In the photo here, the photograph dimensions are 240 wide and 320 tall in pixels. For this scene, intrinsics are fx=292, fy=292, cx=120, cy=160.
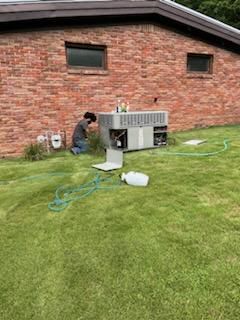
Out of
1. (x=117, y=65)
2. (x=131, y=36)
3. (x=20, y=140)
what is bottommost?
(x=20, y=140)

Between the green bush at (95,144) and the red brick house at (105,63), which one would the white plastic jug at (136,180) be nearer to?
the green bush at (95,144)

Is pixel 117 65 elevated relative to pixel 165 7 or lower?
lower

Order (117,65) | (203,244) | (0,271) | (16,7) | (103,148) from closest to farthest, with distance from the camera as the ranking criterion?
(0,271), (203,244), (16,7), (103,148), (117,65)

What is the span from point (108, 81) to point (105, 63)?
439mm

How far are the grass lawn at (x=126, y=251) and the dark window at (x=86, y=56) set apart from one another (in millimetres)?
3503

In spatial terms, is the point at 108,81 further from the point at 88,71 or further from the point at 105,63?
the point at 88,71

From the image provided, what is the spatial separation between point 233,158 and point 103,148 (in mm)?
2610

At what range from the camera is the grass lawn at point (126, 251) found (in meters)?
1.90

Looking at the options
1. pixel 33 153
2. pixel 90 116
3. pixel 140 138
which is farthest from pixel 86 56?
pixel 33 153

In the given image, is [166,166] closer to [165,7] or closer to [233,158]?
[233,158]

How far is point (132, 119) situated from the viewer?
6.09 metres

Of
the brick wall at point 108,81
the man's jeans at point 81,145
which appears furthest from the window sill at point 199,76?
the man's jeans at point 81,145

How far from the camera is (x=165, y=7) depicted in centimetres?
745

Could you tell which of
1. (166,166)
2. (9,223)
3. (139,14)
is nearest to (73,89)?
(139,14)
